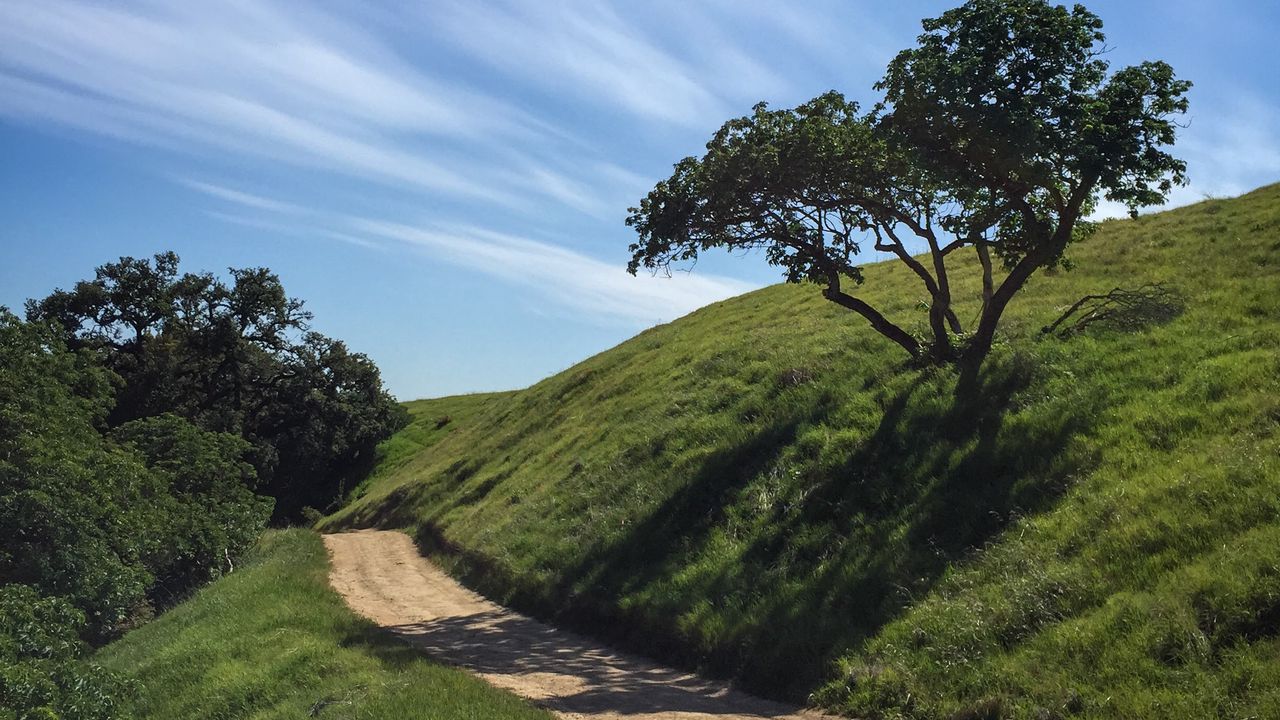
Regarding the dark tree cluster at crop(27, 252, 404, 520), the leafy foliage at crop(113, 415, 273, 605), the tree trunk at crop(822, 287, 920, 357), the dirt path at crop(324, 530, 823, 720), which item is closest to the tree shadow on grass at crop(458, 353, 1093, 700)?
the dirt path at crop(324, 530, 823, 720)

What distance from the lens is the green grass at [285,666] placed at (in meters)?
11.6

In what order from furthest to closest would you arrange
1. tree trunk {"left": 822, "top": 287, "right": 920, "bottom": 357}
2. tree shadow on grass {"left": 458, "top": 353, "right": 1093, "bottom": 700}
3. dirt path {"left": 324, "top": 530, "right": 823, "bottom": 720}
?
tree trunk {"left": 822, "top": 287, "right": 920, "bottom": 357}, tree shadow on grass {"left": 458, "top": 353, "right": 1093, "bottom": 700}, dirt path {"left": 324, "top": 530, "right": 823, "bottom": 720}

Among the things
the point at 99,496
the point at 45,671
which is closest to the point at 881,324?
the point at 45,671

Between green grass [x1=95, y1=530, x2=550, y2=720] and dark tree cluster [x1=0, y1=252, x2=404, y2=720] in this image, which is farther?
dark tree cluster [x1=0, y1=252, x2=404, y2=720]

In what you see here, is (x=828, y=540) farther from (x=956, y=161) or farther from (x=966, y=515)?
(x=956, y=161)

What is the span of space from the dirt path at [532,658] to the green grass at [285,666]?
0.90 meters

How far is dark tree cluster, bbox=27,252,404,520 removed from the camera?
4772 cm

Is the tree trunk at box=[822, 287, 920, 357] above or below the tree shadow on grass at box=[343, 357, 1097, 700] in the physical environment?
above

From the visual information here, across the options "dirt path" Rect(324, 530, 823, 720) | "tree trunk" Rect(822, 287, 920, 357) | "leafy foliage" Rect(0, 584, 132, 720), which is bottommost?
"dirt path" Rect(324, 530, 823, 720)

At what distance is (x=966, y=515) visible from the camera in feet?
46.3

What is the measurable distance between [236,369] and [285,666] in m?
43.3

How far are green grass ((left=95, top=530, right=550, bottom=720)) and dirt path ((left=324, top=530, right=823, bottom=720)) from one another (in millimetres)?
899

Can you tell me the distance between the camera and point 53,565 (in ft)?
67.7

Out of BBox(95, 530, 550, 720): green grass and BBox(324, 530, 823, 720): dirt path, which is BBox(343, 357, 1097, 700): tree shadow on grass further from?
BBox(95, 530, 550, 720): green grass
